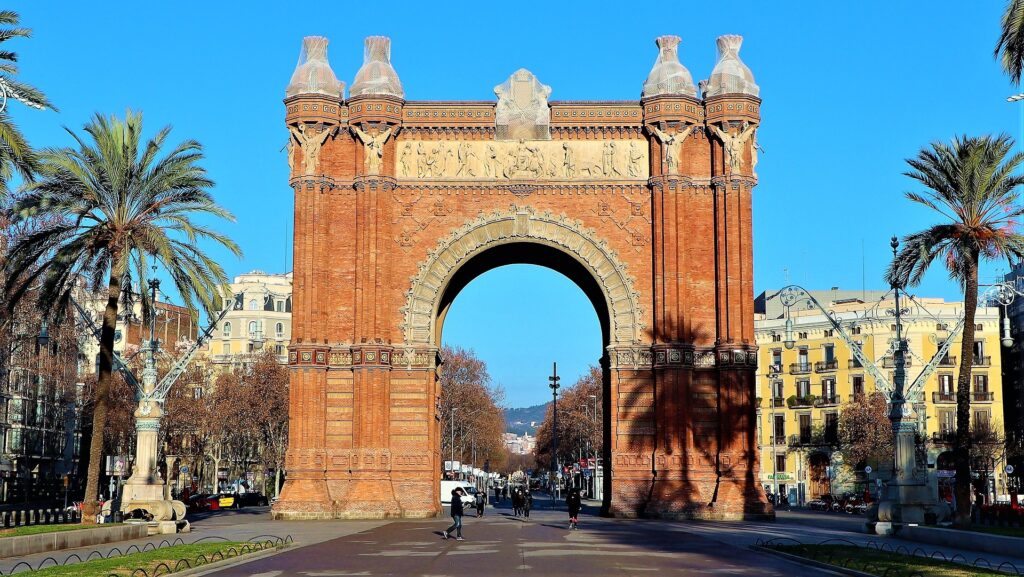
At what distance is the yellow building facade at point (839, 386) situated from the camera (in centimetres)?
8200

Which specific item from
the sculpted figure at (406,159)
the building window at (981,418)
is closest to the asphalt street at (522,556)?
the sculpted figure at (406,159)

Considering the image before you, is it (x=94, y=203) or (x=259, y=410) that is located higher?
(x=94, y=203)

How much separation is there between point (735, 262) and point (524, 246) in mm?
8078

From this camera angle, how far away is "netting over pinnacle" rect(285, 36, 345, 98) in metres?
45.0

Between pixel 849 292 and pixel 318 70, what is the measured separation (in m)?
76.5

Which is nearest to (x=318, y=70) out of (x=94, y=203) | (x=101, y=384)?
(x=94, y=203)

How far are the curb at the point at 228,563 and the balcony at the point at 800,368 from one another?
64.8m

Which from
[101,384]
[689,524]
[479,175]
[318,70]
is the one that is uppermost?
[318,70]

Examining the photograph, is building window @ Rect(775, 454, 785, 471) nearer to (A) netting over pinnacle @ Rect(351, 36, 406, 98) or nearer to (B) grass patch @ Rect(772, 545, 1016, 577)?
(A) netting over pinnacle @ Rect(351, 36, 406, 98)

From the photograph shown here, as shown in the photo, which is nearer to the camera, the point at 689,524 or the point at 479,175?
the point at 689,524

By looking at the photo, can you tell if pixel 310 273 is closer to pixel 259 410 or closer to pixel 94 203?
pixel 94 203

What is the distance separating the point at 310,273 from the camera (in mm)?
44719

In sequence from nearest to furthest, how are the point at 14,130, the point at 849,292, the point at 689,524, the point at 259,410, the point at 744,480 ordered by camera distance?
1. the point at 14,130
2. the point at 689,524
3. the point at 744,480
4. the point at 259,410
5. the point at 849,292

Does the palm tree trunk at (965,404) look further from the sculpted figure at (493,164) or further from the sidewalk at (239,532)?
the sidewalk at (239,532)
